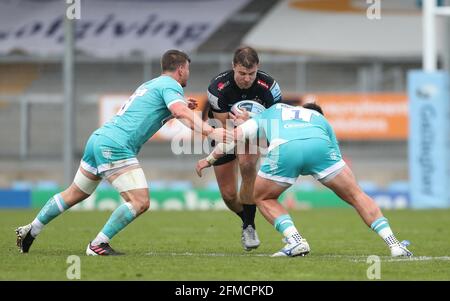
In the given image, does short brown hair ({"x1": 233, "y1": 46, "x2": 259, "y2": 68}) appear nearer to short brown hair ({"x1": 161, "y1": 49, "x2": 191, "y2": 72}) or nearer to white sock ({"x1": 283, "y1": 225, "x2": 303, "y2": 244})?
short brown hair ({"x1": 161, "y1": 49, "x2": 191, "y2": 72})

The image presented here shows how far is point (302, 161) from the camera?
9984 mm

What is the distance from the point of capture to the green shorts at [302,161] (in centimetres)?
995

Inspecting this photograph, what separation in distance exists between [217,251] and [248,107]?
5.45 feet

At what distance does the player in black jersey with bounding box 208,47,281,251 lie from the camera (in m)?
11.4

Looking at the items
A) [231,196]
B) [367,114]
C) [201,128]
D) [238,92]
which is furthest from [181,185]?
[201,128]

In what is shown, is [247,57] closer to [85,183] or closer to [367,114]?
[85,183]

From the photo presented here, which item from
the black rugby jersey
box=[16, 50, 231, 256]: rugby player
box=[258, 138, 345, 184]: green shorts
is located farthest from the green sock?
the black rugby jersey

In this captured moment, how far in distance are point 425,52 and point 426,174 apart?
109 inches

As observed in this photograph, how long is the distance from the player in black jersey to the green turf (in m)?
0.44

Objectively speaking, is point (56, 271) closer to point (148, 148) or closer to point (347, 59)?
point (148, 148)

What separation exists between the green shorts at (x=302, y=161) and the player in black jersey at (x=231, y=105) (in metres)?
1.27

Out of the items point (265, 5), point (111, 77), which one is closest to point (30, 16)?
point (111, 77)

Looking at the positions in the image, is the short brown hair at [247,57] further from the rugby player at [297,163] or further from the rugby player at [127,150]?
the rugby player at [297,163]

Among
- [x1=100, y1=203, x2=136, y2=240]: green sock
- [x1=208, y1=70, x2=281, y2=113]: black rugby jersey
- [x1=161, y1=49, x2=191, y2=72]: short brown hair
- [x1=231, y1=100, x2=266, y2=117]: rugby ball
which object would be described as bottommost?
[x1=100, y1=203, x2=136, y2=240]: green sock
